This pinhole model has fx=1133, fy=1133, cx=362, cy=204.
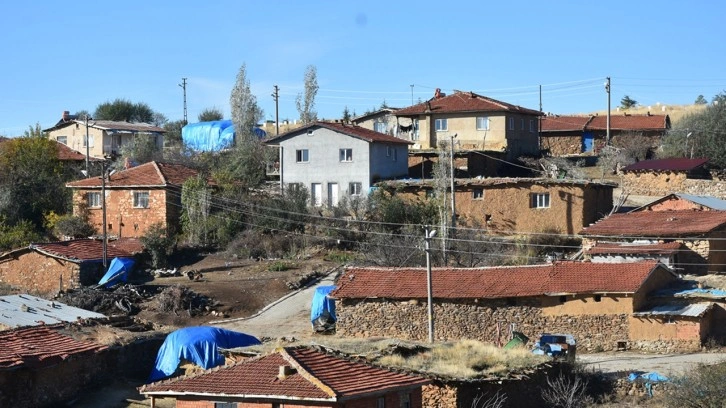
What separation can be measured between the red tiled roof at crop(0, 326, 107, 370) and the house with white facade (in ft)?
73.9

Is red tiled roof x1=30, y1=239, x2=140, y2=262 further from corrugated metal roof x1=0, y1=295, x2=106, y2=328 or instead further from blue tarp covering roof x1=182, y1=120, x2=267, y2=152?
blue tarp covering roof x1=182, y1=120, x2=267, y2=152

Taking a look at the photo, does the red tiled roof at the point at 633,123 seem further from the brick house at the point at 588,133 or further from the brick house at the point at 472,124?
the brick house at the point at 472,124

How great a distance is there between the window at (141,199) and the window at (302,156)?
7790mm

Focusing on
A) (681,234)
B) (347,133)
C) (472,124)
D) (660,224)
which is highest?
(472,124)

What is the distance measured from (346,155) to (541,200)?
34.7ft

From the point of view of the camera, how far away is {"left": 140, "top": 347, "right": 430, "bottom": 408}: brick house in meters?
22.7

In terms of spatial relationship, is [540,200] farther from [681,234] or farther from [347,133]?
[347,133]

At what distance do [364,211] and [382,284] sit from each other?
12.6m

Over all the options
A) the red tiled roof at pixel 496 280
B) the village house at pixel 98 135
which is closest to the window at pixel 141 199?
the red tiled roof at pixel 496 280

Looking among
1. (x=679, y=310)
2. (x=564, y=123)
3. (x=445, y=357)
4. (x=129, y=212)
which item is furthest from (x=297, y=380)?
(x=564, y=123)

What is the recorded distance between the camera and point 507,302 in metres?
38.1

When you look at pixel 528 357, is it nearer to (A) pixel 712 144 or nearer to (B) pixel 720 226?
(B) pixel 720 226

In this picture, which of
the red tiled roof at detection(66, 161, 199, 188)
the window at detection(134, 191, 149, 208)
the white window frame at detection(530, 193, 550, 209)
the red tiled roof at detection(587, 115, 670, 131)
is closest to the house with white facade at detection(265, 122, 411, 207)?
the red tiled roof at detection(66, 161, 199, 188)

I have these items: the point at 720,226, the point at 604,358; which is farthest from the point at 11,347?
the point at 720,226
